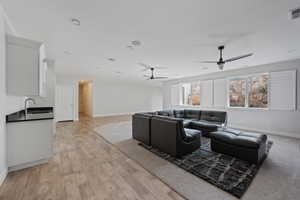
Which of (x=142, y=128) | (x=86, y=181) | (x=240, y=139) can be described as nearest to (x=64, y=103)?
(x=142, y=128)

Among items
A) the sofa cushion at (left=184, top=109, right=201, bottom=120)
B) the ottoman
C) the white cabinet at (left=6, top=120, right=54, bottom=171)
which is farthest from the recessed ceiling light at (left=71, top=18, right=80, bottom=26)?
the sofa cushion at (left=184, top=109, right=201, bottom=120)

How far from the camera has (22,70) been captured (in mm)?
2309

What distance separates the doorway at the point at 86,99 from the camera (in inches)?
347

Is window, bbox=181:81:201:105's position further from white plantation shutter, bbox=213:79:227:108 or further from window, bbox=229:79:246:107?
window, bbox=229:79:246:107

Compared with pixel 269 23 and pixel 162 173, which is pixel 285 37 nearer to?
pixel 269 23

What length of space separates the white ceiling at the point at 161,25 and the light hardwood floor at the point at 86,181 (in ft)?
8.47

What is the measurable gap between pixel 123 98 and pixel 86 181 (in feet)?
26.9

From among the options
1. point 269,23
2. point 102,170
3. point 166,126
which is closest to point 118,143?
point 102,170

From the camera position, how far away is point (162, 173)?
2.17 m

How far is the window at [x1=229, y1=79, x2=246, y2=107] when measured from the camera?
→ 5668 millimetres

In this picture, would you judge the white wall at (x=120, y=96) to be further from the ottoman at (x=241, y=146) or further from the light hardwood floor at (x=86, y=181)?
the ottoman at (x=241, y=146)

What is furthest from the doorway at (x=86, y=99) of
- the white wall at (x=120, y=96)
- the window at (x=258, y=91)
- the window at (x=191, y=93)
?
the window at (x=258, y=91)

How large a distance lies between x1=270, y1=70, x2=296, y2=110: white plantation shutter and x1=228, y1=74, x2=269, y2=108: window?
258mm

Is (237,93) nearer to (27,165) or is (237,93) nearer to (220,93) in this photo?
(220,93)
